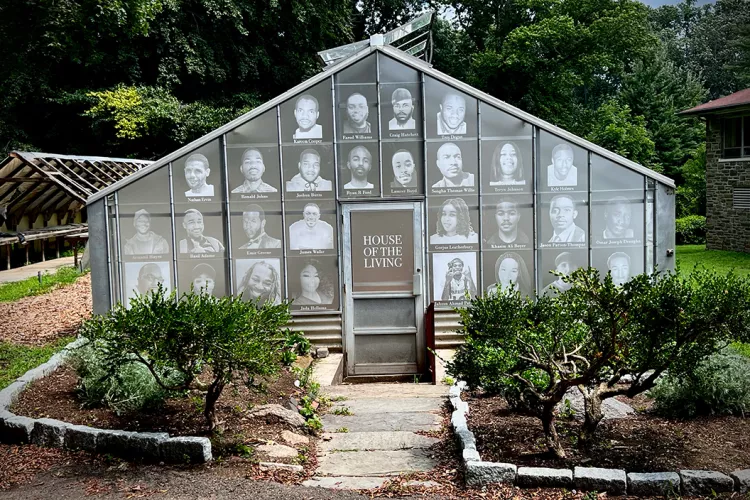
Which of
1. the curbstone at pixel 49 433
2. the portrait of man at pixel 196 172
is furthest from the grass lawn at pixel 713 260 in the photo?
the curbstone at pixel 49 433

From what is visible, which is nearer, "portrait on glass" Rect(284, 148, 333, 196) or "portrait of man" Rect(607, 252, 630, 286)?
"portrait of man" Rect(607, 252, 630, 286)

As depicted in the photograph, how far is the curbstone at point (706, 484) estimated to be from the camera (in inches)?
214

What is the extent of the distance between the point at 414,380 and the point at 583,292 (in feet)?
19.2

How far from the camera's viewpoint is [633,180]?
36.5ft

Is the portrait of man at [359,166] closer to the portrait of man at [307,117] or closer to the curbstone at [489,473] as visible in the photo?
the portrait of man at [307,117]

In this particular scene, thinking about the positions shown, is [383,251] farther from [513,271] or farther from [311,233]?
Answer: [513,271]

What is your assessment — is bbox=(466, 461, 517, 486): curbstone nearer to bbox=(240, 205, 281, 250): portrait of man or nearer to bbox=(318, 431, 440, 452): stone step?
bbox=(318, 431, 440, 452): stone step

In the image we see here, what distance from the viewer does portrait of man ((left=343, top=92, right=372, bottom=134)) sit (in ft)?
37.8

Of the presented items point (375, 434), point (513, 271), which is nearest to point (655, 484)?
point (375, 434)

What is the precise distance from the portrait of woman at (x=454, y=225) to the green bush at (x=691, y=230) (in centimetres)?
2042

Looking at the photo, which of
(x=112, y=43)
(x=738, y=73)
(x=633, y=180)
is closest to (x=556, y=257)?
(x=633, y=180)

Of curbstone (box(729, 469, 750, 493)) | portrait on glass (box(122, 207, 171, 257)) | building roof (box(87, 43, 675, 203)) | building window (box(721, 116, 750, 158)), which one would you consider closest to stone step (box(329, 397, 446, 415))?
curbstone (box(729, 469, 750, 493))

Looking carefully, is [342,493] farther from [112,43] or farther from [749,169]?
[112,43]

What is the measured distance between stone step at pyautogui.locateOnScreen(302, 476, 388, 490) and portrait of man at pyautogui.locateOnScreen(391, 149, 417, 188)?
6074 mm
